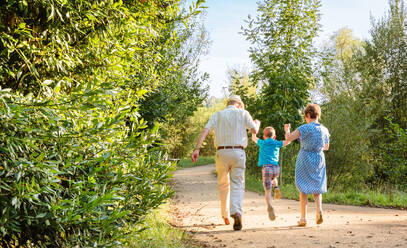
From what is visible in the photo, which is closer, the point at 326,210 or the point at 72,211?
the point at 72,211

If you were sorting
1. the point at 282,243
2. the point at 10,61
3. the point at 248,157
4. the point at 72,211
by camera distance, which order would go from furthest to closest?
the point at 248,157 < the point at 282,243 < the point at 10,61 < the point at 72,211

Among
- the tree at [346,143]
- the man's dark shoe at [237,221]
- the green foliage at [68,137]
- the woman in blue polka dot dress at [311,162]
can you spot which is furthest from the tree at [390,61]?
the green foliage at [68,137]

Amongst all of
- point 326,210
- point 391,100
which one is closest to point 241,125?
point 326,210

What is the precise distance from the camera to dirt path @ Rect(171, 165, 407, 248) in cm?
522

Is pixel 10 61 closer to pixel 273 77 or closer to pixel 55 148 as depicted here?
pixel 55 148

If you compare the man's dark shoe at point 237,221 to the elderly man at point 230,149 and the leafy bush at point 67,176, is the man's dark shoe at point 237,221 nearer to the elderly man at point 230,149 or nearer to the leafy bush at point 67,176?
the elderly man at point 230,149

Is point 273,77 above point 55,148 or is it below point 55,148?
above

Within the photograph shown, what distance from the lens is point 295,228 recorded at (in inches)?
244

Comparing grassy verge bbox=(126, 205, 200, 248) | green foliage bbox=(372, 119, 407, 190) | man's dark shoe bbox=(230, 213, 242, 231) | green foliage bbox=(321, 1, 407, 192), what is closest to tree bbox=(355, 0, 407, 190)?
green foliage bbox=(321, 1, 407, 192)

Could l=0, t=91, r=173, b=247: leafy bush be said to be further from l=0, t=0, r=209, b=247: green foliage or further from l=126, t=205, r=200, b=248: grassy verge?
l=126, t=205, r=200, b=248: grassy verge

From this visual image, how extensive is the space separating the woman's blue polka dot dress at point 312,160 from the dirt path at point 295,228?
29.3 inches

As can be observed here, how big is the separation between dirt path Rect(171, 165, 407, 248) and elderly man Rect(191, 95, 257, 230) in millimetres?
515

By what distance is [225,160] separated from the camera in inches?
243

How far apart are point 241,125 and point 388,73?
18260 millimetres
